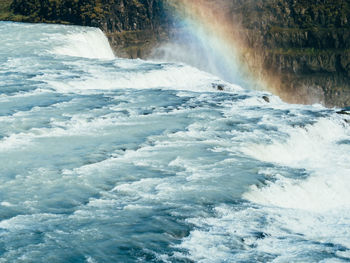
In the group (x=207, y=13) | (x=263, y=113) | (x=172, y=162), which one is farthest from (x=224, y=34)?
(x=172, y=162)

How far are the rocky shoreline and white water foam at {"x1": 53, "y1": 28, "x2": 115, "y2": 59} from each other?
6.90m

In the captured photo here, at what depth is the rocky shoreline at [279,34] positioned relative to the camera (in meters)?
43.9

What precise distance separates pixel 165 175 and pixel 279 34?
33317mm

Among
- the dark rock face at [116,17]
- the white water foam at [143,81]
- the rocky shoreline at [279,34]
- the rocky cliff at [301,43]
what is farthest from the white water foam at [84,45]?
the rocky cliff at [301,43]

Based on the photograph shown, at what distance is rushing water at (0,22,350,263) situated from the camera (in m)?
10.5

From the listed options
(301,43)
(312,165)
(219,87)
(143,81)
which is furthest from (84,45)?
(312,165)

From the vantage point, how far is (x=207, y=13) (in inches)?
1788

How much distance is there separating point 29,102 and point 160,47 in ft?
82.3

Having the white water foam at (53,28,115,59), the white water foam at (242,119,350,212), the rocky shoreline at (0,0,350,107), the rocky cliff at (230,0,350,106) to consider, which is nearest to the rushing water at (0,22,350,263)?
the white water foam at (242,119,350,212)

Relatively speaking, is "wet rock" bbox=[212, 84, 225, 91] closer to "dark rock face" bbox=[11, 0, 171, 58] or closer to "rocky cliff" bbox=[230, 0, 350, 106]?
"dark rock face" bbox=[11, 0, 171, 58]

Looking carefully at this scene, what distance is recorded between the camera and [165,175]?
1370 centimetres

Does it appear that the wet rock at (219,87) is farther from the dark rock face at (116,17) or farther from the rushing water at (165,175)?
the dark rock face at (116,17)

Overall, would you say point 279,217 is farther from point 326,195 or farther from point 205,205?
point 326,195

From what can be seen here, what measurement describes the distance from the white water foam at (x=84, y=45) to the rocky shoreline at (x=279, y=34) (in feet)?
22.6
